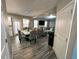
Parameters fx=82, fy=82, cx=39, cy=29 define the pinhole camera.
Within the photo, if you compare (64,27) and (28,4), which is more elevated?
(28,4)

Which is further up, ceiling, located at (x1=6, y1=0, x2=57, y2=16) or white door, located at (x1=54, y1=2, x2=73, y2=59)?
ceiling, located at (x1=6, y1=0, x2=57, y2=16)

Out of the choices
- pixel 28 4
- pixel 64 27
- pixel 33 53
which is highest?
pixel 28 4

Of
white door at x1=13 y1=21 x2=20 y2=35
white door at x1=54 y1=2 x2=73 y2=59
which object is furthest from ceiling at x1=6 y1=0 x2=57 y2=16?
white door at x1=13 y1=21 x2=20 y2=35

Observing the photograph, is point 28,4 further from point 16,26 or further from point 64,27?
point 16,26

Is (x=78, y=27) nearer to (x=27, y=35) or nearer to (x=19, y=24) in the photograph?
(x=27, y=35)

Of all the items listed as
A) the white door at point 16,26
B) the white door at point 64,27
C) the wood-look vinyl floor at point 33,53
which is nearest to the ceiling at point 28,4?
the white door at point 64,27

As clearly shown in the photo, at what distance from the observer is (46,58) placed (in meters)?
3.35

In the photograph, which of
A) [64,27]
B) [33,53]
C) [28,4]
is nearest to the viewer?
[64,27]

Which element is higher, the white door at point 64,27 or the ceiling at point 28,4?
the ceiling at point 28,4

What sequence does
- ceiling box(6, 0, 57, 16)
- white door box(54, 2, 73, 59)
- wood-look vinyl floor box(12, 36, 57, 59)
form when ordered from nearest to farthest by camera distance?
white door box(54, 2, 73, 59)
wood-look vinyl floor box(12, 36, 57, 59)
ceiling box(6, 0, 57, 16)

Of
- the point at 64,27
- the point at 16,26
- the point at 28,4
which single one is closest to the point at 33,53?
the point at 64,27

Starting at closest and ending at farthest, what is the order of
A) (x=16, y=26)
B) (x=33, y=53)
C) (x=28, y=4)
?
1. (x=33, y=53)
2. (x=28, y=4)
3. (x=16, y=26)

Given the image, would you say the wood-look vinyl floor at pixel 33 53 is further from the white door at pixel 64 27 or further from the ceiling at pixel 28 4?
the ceiling at pixel 28 4

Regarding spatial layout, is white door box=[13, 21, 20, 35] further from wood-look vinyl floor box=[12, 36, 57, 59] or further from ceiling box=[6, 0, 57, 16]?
wood-look vinyl floor box=[12, 36, 57, 59]
